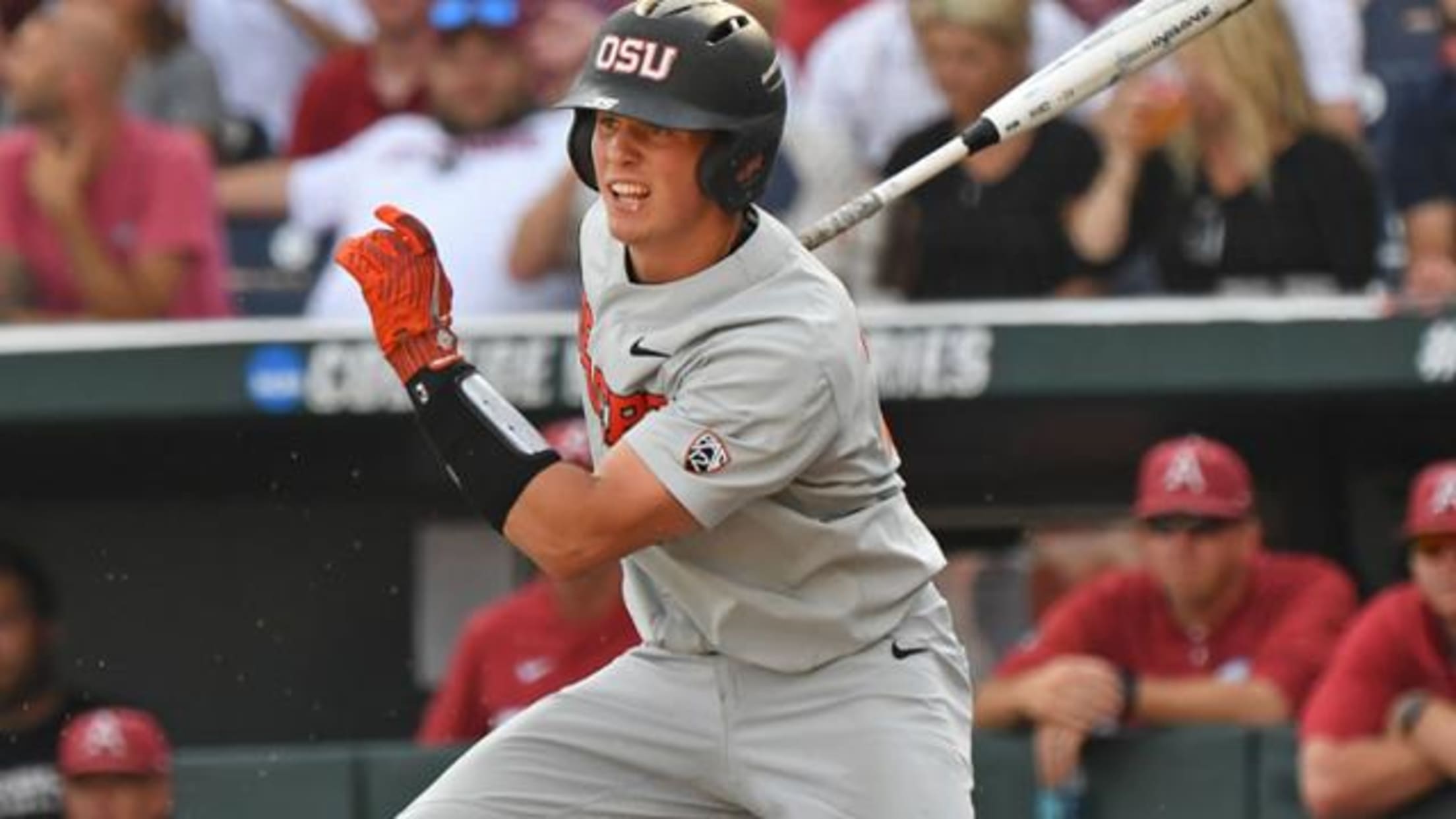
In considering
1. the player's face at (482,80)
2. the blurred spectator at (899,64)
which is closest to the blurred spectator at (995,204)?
the blurred spectator at (899,64)

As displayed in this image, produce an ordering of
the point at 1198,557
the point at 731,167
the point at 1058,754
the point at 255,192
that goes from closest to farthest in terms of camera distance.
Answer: the point at 731,167 → the point at 1058,754 → the point at 1198,557 → the point at 255,192

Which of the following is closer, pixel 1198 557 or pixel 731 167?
pixel 731 167

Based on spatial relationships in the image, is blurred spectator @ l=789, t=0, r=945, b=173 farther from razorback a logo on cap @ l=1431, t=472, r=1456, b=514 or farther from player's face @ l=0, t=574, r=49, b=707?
player's face @ l=0, t=574, r=49, b=707

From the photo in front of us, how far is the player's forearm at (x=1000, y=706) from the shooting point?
7531 mm

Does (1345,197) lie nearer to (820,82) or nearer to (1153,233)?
(1153,233)

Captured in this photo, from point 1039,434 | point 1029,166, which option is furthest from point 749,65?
point 1039,434

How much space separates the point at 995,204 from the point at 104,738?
2460 mm

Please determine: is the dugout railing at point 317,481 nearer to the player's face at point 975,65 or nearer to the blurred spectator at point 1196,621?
the blurred spectator at point 1196,621

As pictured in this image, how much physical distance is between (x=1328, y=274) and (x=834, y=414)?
3271 millimetres

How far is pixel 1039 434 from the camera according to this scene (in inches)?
339

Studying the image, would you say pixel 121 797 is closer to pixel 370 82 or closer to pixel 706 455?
pixel 370 82

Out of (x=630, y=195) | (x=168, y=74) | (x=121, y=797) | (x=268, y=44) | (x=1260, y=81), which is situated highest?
(x=268, y=44)

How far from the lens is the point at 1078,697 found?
742cm

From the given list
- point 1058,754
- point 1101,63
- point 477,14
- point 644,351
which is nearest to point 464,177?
point 477,14
